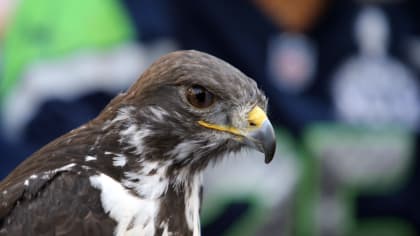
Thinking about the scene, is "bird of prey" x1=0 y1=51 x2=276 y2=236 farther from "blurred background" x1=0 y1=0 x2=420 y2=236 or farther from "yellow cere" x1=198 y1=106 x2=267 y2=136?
"blurred background" x1=0 y1=0 x2=420 y2=236

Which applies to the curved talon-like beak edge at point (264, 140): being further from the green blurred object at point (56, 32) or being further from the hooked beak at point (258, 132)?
the green blurred object at point (56, 32)

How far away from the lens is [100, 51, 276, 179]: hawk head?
3180 millimetres

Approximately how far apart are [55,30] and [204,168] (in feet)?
6.32

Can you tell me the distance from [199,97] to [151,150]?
0.23m

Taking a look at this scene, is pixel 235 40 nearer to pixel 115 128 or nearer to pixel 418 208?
pixel 418 208

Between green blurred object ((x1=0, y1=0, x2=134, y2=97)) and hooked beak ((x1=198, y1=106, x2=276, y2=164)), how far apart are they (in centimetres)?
199

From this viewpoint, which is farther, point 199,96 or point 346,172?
point 346,172

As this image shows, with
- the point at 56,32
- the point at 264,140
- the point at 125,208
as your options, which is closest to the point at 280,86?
the point at 56,32

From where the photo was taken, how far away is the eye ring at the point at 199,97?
3184 millimetres

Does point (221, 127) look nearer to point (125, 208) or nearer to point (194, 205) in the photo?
point (194, 205)

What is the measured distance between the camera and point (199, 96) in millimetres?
3193

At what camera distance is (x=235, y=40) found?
549cm

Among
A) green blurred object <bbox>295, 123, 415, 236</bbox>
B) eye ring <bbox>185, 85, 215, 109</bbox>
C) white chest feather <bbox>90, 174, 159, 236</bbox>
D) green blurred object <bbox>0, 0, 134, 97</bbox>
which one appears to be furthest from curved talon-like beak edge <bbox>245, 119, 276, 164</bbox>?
green blurred object <bbox>295, 123, 415, 236</bbox>

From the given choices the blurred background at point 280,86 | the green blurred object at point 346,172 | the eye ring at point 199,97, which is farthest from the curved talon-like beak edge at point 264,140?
the green blurred object at point 346,172
